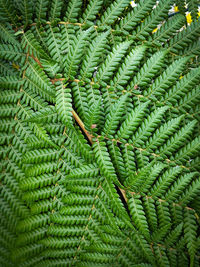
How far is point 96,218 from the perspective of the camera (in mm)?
1432

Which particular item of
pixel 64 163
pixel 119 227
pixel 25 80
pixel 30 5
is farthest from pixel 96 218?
pixel 30 5

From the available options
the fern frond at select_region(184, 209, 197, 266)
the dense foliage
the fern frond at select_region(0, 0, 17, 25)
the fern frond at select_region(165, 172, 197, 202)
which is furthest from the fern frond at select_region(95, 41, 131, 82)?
the fern frond at select_region(184, 209, 197, 266)

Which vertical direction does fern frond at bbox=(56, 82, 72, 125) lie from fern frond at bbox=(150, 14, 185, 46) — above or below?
below

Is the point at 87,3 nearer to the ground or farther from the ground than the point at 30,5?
farther from the ground

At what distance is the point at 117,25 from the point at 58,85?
52cm

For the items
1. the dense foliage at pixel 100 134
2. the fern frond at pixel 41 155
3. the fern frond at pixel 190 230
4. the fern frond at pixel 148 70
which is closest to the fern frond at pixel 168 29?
the dense foliage at pixel 100 134

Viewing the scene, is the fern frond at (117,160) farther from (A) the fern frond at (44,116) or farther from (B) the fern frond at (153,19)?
(B) the fern frond at (153,19)

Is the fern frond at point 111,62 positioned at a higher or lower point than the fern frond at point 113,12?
lower

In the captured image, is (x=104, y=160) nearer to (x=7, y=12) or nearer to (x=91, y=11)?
(x=91, y=11)

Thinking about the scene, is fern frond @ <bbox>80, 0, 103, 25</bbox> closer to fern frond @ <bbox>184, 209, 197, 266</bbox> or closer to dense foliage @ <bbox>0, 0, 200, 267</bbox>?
dense foliage @ <bbox>0, 0, 200, 267</bbox>

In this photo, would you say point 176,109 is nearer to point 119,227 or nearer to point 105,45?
point 105,45

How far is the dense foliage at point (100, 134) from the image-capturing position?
50.9 inches

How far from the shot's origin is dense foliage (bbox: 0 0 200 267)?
4.25 feet

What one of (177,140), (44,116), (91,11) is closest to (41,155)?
(44,116)
